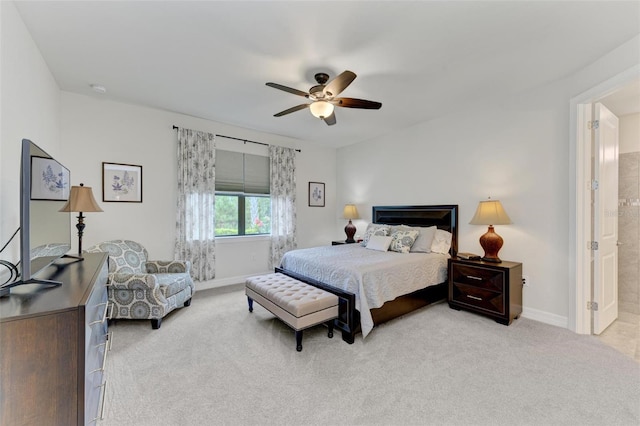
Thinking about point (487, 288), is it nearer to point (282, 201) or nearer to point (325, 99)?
point (325, 99)

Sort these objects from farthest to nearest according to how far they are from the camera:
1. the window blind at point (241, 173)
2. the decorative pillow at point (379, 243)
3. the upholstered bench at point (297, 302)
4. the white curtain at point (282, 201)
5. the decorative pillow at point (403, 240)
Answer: the white curtain at point (282, 201), the window blind at point (241, 173), the decorative pillow at point (379, 243), the decorative pillow at point (403, 240), the upholstered bench at point (297, 302)

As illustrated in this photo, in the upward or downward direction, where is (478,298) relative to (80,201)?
downward

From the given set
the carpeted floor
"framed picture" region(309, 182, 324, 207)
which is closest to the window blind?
"framed picture" region(309, 182, 324, 207)

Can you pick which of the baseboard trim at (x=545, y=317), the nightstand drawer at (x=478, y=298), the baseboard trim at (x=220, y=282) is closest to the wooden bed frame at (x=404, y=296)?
the nightstand drawer at (x=478, y=298)

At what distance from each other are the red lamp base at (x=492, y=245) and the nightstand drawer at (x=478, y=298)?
1.35ft

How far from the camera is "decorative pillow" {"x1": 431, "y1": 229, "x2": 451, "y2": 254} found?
12.9 ft

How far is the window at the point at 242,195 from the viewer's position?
4.72 metres

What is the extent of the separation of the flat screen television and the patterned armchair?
85 cm

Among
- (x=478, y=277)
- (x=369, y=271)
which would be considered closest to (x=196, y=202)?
(x=369, y=271)

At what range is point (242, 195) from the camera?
493 cm

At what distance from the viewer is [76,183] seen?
3.52 meters

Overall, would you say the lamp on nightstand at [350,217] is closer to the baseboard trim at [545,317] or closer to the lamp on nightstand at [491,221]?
the lamp on nightstand at [491,221]

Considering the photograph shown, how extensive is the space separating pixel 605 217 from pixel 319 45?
11.2ft

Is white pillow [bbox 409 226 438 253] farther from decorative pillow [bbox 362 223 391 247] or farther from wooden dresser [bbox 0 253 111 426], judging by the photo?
wooden dresser [bbox 0 253 111 426]
